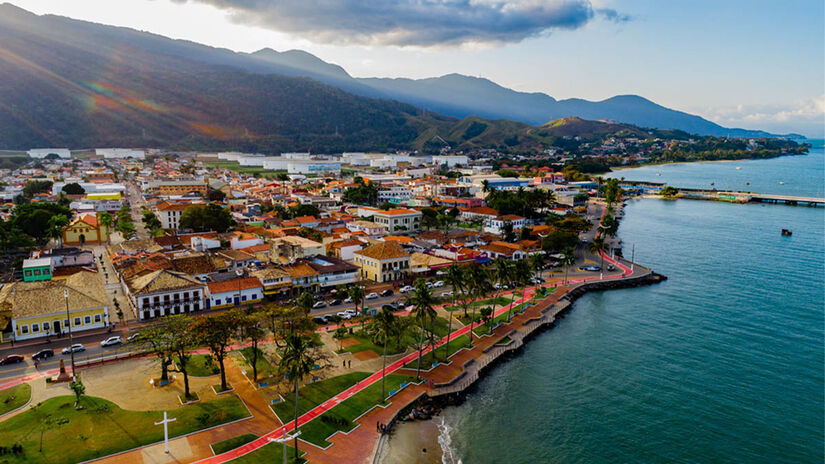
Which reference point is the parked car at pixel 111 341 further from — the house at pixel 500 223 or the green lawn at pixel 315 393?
the house at pixel 500 223

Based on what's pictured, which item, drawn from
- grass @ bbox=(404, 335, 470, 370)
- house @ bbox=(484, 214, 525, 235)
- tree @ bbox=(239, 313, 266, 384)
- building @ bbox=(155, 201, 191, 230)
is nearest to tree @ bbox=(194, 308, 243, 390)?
tree @ bbox=(239, 313, 266, 384)

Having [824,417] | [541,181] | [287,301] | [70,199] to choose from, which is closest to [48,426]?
[287,301]

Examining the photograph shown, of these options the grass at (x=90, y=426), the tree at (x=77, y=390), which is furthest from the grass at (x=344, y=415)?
the tree at (x=77, y=390)

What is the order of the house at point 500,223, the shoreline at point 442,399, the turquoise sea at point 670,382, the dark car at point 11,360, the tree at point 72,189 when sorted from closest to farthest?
1. the shoreline at point 442,399
2. the turquoise sea at point 670,382
3. the dark car at point 11,360
4. the house at point 500,223
5. the tree at point 72,189

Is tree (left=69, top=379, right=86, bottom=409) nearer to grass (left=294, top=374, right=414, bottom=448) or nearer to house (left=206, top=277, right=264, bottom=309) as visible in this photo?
grass (left=294, top=374, right=414, bottom=448)

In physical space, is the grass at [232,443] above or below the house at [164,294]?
below

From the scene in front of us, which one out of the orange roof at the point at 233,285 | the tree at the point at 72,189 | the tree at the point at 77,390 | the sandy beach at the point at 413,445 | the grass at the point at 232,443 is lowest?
the sandy beach at the point at 413,445

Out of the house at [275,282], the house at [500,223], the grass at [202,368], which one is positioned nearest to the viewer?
the grass at [202,368]
